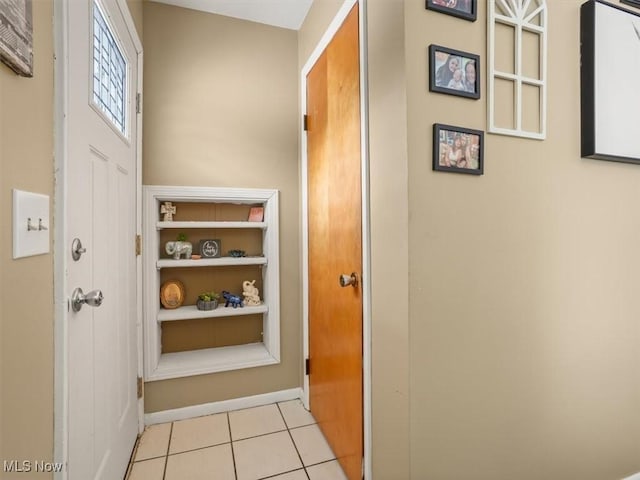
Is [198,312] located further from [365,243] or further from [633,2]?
[633,2]

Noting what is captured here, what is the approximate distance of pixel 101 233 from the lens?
119cm

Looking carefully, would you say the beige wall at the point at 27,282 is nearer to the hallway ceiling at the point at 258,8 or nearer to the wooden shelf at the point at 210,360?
the wooden shelf at the point at 210,360

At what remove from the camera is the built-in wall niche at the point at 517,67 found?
3.59 ft

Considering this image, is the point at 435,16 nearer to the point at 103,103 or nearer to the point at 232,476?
the point at 103,103

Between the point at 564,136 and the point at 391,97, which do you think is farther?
the point at 564,136

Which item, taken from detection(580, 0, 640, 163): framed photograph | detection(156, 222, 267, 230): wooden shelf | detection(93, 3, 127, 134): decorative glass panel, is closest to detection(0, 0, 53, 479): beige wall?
detection(93, 3, 127, 134): decorative glass panel

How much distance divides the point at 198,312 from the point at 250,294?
35cm

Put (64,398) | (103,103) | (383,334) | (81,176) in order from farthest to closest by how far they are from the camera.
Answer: (103,103), (383,334), (81,176), (64,398)

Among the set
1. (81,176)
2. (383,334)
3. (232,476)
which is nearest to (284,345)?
(232,476)

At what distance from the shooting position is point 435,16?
103 centimetres

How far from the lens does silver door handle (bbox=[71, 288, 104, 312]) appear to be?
3.02 ft

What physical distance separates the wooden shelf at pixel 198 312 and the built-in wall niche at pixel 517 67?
1.63 m

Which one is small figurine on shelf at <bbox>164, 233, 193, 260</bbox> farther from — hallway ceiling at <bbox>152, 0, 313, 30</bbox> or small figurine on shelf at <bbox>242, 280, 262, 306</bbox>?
hallway ceiling at <bbox>152, 0, 313, 30</bbox>

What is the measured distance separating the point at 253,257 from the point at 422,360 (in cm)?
136
